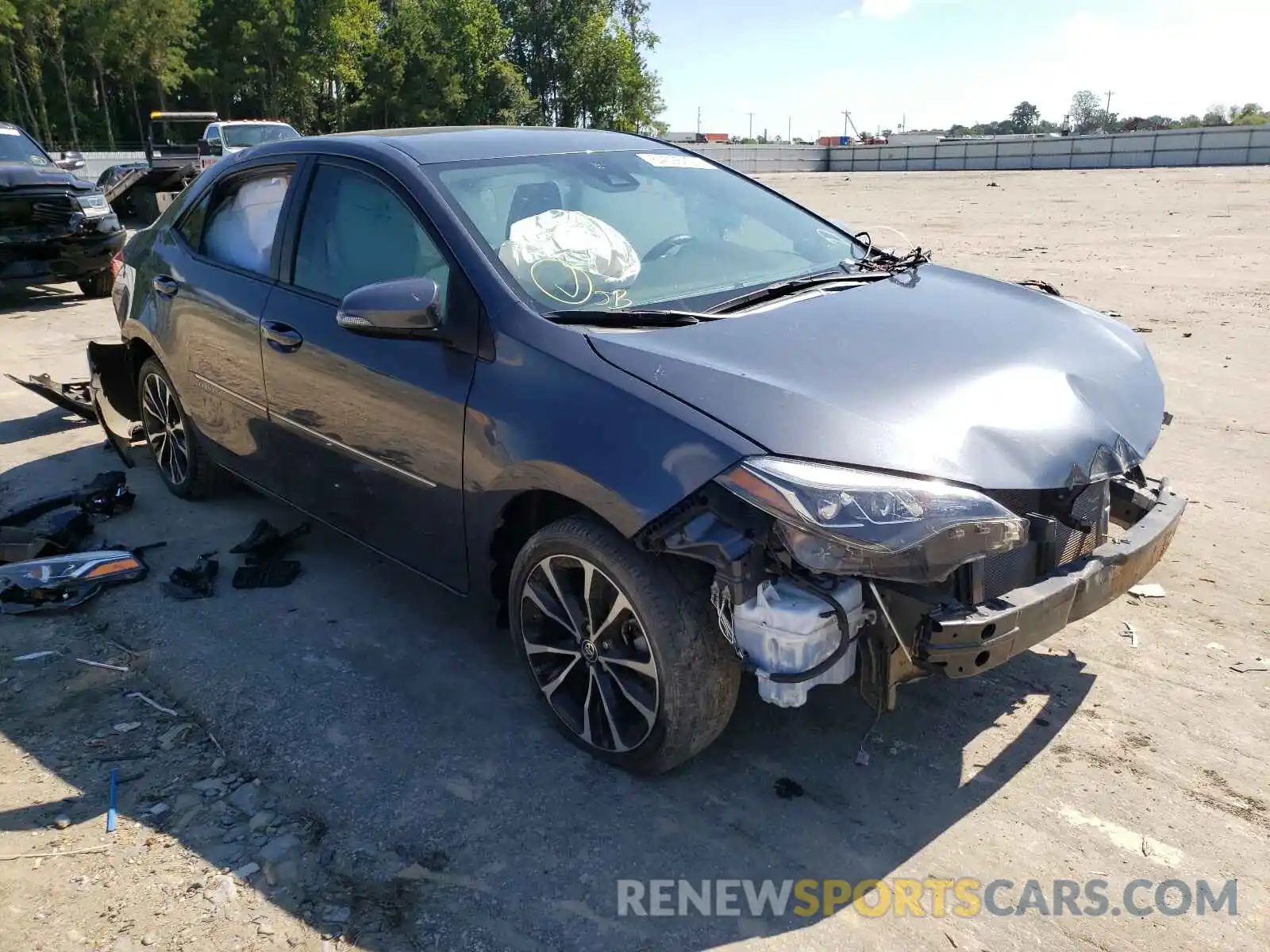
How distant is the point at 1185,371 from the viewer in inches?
280

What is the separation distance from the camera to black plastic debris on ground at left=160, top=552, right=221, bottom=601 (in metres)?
4.23

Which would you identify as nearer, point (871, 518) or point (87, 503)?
point (871, 518)

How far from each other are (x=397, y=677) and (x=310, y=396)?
3.65 ft

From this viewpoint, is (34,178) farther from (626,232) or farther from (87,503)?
(626,232)

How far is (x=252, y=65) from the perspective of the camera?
48.8 meters

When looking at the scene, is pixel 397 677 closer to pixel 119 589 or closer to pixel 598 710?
pixel 598 710

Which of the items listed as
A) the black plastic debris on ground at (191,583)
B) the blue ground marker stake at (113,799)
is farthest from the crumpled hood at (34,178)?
the blue ground marker stake at (113,799)

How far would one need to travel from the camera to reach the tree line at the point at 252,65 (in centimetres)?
4244

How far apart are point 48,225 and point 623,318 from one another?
1018 centimetres

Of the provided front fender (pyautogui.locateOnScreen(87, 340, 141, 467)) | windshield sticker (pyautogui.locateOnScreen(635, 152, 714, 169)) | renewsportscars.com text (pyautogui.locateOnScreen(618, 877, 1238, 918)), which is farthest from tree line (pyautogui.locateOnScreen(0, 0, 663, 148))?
renewsportscars.com text (pyautogui.locateOnScreen(618, 877, 1238, 918))

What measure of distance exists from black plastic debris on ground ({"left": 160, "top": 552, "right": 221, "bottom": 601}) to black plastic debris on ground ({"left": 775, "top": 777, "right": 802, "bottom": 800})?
2641 millimetres

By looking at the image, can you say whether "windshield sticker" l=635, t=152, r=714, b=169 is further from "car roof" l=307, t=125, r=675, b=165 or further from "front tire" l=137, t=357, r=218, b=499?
"front tire" l=137, t=357, r=218, b=499

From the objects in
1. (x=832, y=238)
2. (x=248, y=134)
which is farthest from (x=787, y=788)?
(x=248, y=134)

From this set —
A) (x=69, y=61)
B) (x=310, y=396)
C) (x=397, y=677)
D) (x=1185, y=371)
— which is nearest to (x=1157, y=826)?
(x=397, y=677)
